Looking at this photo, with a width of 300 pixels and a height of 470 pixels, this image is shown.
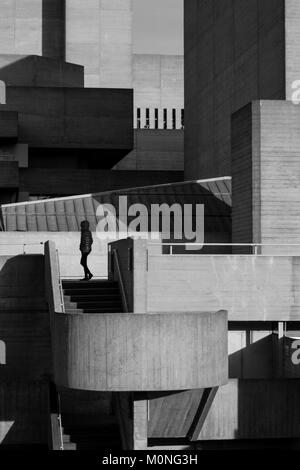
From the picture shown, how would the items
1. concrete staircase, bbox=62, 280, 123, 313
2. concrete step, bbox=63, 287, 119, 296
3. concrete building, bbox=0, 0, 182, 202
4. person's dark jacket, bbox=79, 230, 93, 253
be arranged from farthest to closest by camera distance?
concrete building, bbox=0, 0, 182, 202 → person's dark jacket, bbox=79, 230, 93, 253 → concrete step, bbox=63, 287, 119, 296 → concrete staircase, bbox=62, 280, 123, 313

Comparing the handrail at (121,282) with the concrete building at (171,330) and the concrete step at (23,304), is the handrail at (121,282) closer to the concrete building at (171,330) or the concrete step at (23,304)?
the concrete building at (171,330)

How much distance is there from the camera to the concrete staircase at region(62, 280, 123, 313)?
23453mm

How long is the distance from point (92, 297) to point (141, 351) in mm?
3986

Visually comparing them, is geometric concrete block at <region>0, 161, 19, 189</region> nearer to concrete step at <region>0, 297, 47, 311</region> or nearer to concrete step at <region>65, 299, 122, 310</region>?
concrete step at <region>0, 297, 47, 311</region>

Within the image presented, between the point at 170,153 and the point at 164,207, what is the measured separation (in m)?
36.2

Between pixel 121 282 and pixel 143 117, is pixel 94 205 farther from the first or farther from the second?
pixel 143 117

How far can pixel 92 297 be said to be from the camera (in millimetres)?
23969

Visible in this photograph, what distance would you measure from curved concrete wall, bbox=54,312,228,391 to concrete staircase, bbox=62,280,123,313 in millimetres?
2661

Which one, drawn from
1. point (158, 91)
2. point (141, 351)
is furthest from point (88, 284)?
point (158, 91)

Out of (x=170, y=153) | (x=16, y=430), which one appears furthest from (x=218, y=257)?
(x=170, y=153)

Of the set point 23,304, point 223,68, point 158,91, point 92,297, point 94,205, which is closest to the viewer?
point 92,297

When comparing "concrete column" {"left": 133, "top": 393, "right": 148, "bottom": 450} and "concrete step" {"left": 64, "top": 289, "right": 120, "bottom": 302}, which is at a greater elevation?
"concrete step" {"left": 64, "top": 289, "right": 120, "bottom": 302}

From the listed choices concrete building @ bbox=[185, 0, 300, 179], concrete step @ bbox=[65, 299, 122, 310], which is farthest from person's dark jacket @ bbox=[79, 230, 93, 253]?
concrete building @ bbox=[185, 0, 300, 179]

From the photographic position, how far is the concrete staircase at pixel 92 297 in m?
23.5
